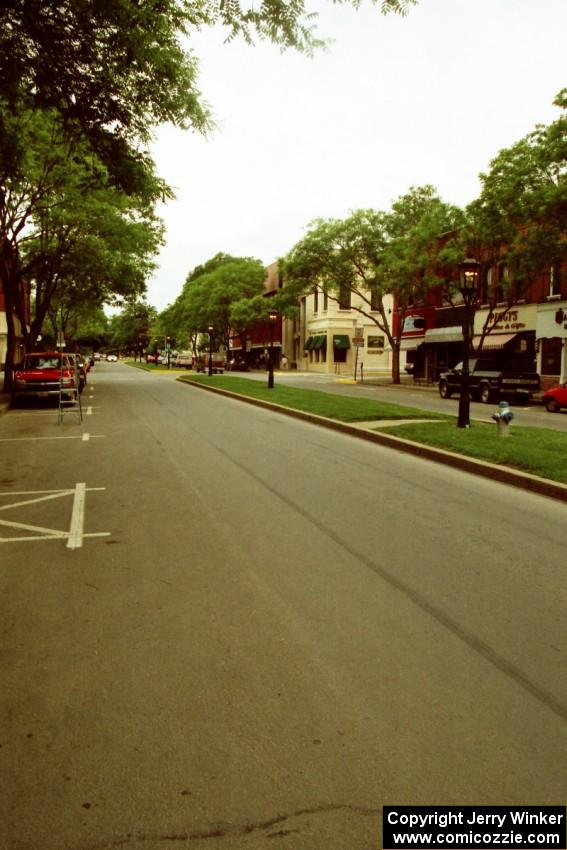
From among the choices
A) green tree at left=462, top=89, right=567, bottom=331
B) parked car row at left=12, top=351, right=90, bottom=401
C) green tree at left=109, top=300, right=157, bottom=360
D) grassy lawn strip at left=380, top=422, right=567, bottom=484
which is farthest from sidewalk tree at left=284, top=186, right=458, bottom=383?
green tree at left=109, top=300, right=157, bottom=360

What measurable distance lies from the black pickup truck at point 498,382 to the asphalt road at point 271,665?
21.1m

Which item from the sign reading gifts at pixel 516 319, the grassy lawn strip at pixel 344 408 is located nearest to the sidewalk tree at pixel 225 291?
the sign reading gifts at pixel 516 319

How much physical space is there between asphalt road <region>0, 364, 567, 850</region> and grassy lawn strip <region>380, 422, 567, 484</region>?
1741 millimetres

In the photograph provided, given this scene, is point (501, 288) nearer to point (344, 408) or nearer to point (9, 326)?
point (344, 408)

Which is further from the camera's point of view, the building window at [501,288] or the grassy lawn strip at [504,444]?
the building window at [501,288]

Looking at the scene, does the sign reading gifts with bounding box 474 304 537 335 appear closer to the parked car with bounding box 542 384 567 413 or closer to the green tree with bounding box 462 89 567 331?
the green tree with bounding box 462 89 567 331

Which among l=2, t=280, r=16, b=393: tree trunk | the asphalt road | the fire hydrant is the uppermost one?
l=2, t=280, r=16, b=393: tree trunk

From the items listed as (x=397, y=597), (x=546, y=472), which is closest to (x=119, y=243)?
(x=546, y=472)

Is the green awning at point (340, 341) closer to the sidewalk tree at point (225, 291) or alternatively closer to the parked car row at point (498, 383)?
the sidewalk tree at point (225, 291)

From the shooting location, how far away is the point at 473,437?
42.9 ft

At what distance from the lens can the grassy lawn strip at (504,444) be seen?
9.93 metres

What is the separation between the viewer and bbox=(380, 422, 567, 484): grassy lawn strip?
993 cm

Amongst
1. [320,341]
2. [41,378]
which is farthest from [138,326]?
[41,378]

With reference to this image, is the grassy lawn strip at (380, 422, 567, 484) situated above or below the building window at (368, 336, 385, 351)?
below
